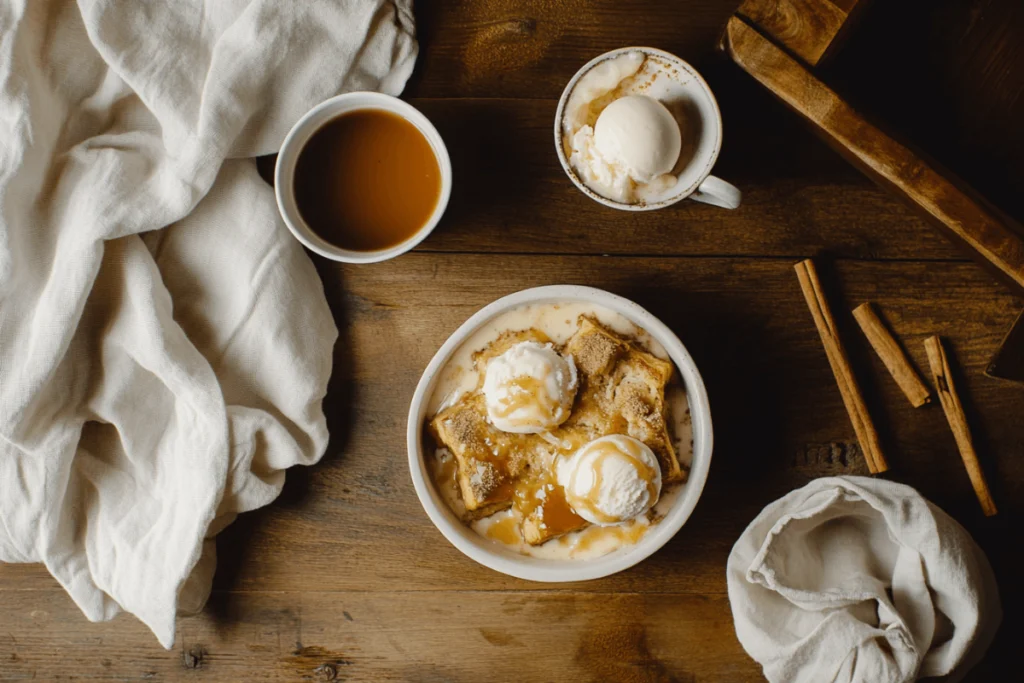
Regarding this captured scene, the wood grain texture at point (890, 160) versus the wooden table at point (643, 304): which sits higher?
→ the wood grain texture at point (890, 160)

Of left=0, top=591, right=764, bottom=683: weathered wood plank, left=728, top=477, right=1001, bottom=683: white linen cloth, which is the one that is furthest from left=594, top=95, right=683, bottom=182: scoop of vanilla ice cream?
left=0, top=591, right=764, bottom=683: weathered wood plank

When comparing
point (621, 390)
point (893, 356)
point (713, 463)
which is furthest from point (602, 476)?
point (893, 356)

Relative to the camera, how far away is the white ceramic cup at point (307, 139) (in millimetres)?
1037

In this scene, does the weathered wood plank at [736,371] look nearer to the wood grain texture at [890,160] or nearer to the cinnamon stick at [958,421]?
the cinnamon stick at [958,421]

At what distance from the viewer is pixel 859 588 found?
3.47 ft

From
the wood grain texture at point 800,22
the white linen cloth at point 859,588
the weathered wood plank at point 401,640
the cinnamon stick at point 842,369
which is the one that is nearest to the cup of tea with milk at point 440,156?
the wood grain texture at point 800,22

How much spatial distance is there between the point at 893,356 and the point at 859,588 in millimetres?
349

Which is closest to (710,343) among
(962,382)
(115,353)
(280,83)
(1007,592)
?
(962,382)

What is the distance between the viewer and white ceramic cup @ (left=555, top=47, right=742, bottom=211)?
3.34 ft

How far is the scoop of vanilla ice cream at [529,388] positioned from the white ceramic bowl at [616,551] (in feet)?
0.22

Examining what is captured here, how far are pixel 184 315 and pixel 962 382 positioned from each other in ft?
3.91

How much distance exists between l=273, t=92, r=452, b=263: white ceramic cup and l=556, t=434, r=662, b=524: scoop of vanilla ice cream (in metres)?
0.38

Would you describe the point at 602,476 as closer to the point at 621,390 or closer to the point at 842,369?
the point at 621,390

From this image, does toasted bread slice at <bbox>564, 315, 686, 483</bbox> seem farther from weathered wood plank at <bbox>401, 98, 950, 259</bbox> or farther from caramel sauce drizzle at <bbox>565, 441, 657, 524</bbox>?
weathered wood plank at <bbox>401, 98, 950, 259</bbox>
